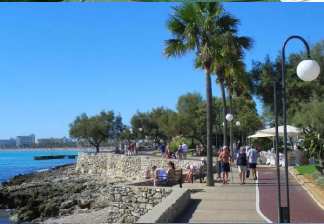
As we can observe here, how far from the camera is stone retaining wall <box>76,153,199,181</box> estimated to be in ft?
99.7

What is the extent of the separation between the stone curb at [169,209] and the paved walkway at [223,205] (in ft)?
0.48

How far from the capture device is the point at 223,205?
39.3ft

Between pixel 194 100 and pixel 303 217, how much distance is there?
34681mm

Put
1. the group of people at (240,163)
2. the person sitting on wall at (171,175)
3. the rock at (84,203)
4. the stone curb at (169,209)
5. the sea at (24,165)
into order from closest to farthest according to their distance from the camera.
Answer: the stone curb at (169,209)
the group of people at (240,163)
the person sitting on wall at (171,175)
the rock at (84,203)
the sea at (24,165)

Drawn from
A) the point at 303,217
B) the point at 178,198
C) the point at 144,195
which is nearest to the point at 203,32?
the point at 144,195

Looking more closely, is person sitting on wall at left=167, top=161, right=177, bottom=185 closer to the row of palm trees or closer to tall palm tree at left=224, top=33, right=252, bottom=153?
the row of palm trees

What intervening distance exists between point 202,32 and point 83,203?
9.21 metres

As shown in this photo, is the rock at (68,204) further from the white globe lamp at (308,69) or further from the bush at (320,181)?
the white globe lamp at (308,69)

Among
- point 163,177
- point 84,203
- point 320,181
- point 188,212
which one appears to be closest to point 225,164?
point 163,177

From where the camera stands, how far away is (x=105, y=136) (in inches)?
1095

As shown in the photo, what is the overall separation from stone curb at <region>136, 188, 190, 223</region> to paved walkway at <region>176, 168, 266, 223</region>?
15 cm

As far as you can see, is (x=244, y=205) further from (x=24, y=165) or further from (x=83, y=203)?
(x=24, y=165)

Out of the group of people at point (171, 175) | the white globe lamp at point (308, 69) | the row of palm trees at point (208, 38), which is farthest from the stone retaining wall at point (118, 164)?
the white globe lamp at point (308, 69)

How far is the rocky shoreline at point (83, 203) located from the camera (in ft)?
43.4
